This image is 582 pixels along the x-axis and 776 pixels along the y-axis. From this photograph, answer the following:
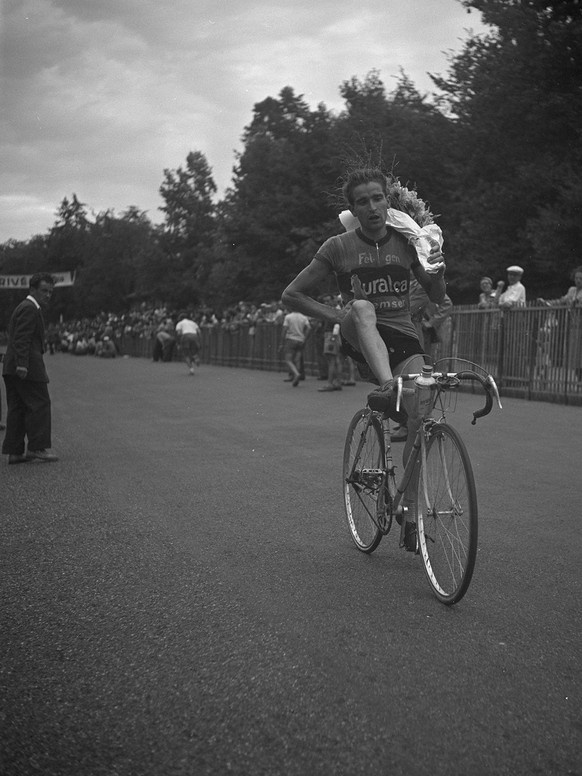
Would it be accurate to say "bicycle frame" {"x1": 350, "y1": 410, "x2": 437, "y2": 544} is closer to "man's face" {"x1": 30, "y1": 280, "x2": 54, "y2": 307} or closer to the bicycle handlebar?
the bicycle handlebar

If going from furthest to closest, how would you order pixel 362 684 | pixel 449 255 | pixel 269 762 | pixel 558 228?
pixel 449 255 → pixel 558 228 → pixel 362 684 → pixel 269 762

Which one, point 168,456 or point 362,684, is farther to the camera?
point 168,456

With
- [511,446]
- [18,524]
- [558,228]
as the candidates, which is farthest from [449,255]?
[18,524]

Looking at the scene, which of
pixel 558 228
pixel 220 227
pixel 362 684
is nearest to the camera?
pixel 362 684

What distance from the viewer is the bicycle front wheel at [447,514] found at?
4.37 meters

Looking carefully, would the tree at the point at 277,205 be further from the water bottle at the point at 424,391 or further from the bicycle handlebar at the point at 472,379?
the bicycle handlebar at the point at 472,379

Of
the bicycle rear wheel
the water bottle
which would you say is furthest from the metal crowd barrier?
the water bottle

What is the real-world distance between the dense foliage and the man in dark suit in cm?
1050

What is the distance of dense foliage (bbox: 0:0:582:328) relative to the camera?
1325 inches

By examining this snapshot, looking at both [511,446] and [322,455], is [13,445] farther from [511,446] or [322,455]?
[511,446]

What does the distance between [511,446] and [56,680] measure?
7721 mm

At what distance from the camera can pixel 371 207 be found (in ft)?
18.2

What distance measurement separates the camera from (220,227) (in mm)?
55062

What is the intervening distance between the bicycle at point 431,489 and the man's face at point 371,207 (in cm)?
89
